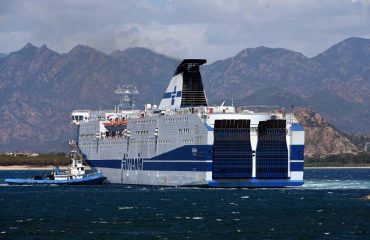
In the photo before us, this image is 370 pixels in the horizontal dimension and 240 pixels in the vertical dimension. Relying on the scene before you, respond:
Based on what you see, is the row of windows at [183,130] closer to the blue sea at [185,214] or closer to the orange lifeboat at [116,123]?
the blue sea at [185,214]

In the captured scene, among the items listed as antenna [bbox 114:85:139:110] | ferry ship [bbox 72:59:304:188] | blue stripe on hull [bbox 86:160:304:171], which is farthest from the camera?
antenna [bbox 114:85:139:110]

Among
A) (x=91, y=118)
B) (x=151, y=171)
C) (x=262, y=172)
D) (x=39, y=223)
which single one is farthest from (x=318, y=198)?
(x=91, y=118)

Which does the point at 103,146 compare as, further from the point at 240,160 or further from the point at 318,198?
the point at 318,198

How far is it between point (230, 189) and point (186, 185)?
548 cm

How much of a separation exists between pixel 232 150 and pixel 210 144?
10.1 feet

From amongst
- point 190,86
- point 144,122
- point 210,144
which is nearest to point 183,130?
point 210,144

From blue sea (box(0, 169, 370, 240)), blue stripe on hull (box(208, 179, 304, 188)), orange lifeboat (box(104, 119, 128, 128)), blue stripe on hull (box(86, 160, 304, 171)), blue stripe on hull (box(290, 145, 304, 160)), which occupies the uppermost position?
orange lifeboat (box(104, 119, 128, 128))

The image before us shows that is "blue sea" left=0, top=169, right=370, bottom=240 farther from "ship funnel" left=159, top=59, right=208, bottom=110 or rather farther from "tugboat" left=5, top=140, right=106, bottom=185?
"tugboat" left=5, top=140, right=106, bottom=185

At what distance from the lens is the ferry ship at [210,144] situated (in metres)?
128

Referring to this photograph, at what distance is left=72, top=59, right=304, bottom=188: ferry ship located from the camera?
128m

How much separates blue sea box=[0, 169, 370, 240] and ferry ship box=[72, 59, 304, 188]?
1994mm

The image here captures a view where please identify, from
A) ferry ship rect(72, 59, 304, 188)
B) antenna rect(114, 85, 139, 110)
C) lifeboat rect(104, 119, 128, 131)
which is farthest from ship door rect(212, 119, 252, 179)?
antenna rect(114, 85, 139, 110)

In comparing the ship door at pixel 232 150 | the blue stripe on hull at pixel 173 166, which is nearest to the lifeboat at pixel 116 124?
the blue stripe on hull at pixel 173 166

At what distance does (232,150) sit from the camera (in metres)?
129
